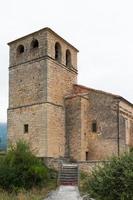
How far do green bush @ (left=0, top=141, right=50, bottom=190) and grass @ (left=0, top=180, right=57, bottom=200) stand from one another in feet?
1.83

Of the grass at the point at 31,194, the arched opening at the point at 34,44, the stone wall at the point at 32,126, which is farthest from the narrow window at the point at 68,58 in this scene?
the grass at the point at 31,194

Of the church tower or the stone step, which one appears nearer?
the stone step

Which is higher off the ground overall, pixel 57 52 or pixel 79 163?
pixel 57 52

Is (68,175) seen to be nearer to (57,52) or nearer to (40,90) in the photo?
(40,90)

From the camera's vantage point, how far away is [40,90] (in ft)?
90.5

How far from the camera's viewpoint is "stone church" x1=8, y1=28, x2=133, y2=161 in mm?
27188

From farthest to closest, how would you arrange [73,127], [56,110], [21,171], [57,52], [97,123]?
1. [57,52]
2. [97,123]
3. [73,127]
4. [56,110]
5. [21,171]

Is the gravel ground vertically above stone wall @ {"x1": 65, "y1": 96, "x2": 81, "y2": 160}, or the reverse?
stone wall @ {"x1": 65, "y1": 96, "x2": 81, "y2": 160}

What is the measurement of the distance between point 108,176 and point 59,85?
16.2 m

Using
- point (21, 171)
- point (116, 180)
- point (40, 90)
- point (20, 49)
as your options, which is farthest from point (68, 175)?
point (20, 49)

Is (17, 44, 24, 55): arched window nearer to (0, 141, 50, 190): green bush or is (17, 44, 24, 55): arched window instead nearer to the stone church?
the stone church

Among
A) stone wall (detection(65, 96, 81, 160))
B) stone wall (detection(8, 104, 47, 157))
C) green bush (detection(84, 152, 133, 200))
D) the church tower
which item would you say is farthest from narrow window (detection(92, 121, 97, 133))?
green bush (detection(84, 152, 133, 200))

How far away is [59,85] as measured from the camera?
28766mm

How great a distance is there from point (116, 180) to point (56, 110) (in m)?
15.0
